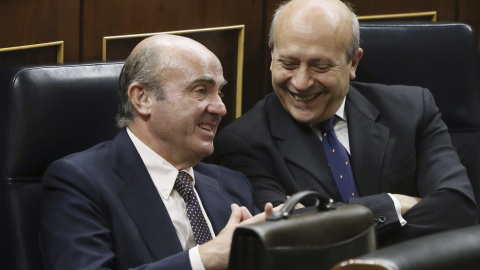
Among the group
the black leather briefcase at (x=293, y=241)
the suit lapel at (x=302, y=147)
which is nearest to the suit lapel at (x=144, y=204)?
the suit lapel at (x=302, y=147)

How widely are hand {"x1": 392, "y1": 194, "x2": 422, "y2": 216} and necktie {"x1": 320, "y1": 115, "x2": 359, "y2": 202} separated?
0.42ft

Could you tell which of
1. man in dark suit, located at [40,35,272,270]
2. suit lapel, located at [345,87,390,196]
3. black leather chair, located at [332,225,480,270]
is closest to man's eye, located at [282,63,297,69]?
suit lapel, located at [345,87,390,196]

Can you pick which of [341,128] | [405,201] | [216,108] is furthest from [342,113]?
[216,108]

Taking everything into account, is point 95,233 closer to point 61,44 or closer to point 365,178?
point 61,44

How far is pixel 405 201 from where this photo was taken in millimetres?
2365

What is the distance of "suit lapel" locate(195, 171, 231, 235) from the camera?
2.10m

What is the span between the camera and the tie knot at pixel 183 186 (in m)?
2.05

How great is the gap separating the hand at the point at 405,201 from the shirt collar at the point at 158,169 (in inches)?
27.4

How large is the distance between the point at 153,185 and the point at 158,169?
0.06 m

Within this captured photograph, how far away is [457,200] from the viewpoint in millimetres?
2393

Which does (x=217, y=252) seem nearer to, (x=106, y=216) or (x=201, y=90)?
(x=106, y=216)

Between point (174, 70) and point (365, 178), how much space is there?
0.71 m

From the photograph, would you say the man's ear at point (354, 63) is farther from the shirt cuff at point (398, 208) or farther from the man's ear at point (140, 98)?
the man's ear at point (140, 98)

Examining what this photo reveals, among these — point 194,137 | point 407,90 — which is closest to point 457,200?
point 407,90
